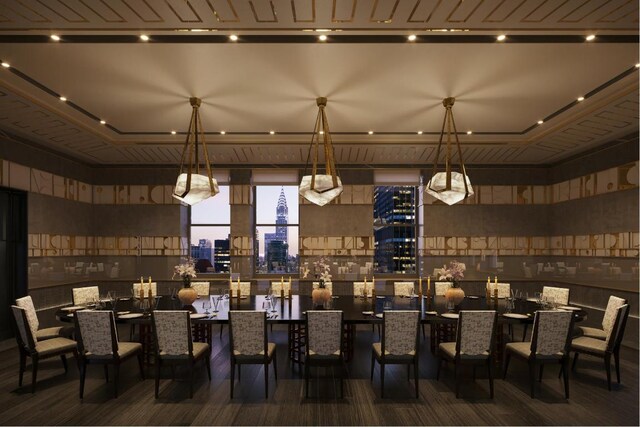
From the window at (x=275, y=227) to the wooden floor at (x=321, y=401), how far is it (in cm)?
414

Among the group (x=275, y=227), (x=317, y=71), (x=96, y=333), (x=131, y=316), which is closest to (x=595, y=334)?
(x=317, y=71)

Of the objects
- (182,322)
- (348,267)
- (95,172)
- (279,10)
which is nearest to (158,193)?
(95,172)

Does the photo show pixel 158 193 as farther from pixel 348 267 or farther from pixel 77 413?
pixel 77 413

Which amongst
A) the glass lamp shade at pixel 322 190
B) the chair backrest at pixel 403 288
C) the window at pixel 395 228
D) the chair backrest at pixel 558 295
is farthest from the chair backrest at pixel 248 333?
the window at pixel 395 228

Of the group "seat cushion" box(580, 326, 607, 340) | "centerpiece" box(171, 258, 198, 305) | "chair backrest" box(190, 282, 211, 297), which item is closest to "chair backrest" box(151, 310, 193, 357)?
"centerpiece" box(171, 258, 198, 305)

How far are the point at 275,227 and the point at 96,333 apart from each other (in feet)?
17.1

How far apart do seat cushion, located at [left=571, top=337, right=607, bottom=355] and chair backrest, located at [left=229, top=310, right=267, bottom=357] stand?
368 centimetres

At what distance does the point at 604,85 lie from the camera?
14.7 ft

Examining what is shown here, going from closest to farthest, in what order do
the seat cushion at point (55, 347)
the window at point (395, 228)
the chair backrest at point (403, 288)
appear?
the seat cushion at point (55, 347) < the chair backrest at point (403, 288) < the window at point (395, 228)

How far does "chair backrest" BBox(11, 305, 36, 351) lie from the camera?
4.23 meters

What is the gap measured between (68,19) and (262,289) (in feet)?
20.3

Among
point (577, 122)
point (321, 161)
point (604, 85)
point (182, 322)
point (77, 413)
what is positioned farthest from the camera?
point (321, 161)

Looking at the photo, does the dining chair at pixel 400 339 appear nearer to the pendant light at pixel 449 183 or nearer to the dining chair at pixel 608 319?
the pendant light at pixel 449 183

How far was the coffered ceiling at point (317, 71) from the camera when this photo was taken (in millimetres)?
3137
